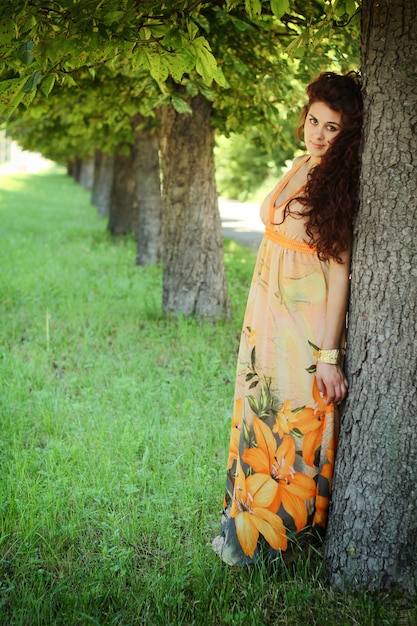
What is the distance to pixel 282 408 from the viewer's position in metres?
2.99

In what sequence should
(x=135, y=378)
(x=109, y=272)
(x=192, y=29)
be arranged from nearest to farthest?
1. (x=192, y=29)
2. (x=135, y=378)
3. (x=109, y=272)

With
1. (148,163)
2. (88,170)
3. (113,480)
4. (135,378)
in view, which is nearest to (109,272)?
(148,163)

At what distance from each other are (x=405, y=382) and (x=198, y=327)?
448 centimetres

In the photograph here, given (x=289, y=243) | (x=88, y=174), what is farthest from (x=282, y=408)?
(x=88, y=174)

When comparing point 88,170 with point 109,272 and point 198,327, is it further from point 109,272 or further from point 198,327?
point 198,327

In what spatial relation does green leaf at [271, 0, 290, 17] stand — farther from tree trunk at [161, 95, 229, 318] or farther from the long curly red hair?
tree trunk at [161, 95, 229, 318]

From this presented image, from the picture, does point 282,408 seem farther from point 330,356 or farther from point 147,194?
point 147,194

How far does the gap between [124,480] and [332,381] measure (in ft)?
5.17

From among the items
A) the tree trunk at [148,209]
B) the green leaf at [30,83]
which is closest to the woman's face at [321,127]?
the green leaf at [30,83]

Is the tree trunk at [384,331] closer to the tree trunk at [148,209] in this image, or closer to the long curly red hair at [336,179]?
the long curly red hair at [336,179]

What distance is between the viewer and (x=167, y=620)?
2.71 m

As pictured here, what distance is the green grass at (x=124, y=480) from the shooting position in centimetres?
280

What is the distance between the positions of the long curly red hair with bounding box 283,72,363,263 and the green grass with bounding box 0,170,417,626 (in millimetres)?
1364

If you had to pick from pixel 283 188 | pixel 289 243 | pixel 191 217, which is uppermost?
pixel 283 188
